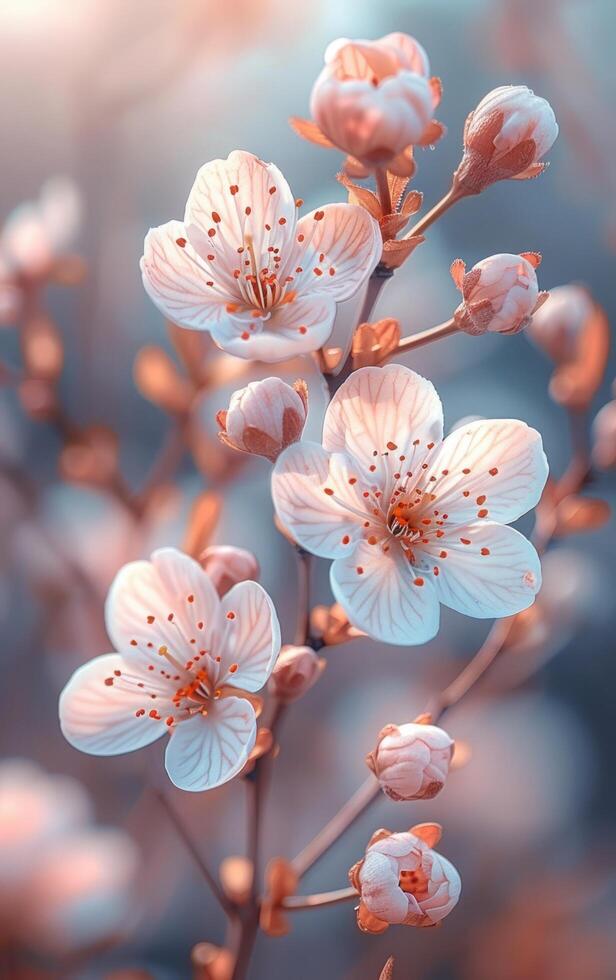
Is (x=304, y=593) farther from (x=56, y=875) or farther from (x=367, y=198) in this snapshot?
(x=56, y=875)

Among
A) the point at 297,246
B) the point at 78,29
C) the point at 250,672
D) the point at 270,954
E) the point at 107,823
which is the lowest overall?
the point at 270,954

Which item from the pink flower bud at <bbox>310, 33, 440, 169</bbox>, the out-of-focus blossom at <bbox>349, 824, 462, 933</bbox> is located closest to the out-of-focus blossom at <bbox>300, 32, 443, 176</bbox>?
the pink flower bud at <bbox>310, 33, 440, 169</bbox>

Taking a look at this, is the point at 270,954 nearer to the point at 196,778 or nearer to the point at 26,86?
the point at 196,778

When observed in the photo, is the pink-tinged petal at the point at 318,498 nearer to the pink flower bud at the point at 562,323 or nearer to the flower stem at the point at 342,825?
the flower stem at the point at 342,825

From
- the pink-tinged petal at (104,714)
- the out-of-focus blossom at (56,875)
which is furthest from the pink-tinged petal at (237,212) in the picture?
the out-of-focus blossom at (56,875)

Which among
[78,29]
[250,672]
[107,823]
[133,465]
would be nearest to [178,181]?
[78,29]

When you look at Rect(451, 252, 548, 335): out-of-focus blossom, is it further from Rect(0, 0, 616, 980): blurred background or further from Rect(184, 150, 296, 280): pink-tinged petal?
Rect(0, 0, 616, 980): blurred background
